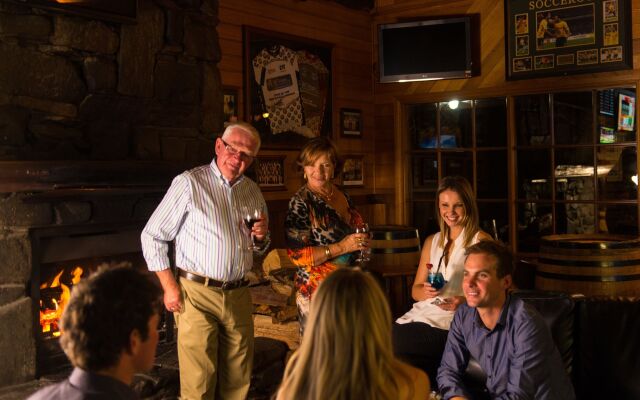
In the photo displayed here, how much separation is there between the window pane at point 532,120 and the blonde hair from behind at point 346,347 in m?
5.10

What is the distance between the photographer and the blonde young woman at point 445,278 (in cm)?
322

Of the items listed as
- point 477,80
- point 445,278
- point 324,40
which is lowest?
point 445,278

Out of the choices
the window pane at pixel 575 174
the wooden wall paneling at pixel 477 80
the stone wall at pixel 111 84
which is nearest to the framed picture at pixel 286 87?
the wooden wall paneling at pixel 477 80

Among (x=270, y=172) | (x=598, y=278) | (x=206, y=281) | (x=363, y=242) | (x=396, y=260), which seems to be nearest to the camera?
(x=206, y=281)

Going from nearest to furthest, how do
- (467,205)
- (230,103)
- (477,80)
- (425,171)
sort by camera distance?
(467,205)
(230,103)
(477,80)
(425,171)

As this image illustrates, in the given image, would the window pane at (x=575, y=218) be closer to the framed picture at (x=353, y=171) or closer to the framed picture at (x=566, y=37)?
the framed picture at (x=566, y=37)

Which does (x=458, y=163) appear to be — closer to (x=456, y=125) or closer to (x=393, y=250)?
(x=456, y=125)

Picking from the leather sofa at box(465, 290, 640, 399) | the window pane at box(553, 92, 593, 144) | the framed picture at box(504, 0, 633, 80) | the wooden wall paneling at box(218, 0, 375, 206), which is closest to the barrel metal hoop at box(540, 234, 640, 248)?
the leather sofa at box(465, 290, 640, 399)

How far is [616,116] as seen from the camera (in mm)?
5887

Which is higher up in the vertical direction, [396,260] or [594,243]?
[594,243]

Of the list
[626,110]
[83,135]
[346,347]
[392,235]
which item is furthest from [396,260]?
[346,347]

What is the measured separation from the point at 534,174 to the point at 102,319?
543 centimetres

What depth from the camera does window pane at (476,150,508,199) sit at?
6477 millimetres

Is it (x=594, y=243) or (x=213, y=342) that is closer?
(x=213, y=342)
